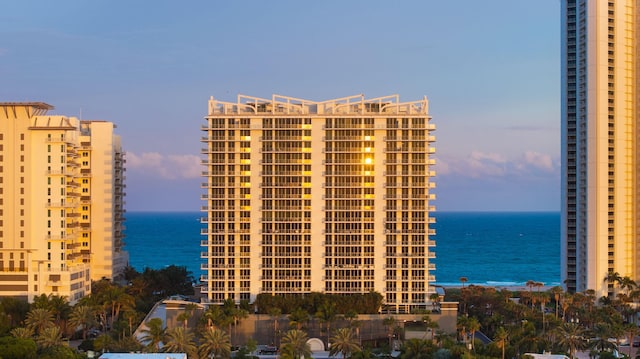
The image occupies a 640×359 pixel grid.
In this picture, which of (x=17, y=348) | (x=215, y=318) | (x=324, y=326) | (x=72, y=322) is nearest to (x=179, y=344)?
(x=215, y=318)

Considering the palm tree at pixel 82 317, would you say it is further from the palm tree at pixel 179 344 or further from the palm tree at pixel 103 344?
the palm tree at pixel 179 344

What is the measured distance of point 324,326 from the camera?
108562mm

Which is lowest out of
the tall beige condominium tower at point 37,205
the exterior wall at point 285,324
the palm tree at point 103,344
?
the exterior wall at point 285,324

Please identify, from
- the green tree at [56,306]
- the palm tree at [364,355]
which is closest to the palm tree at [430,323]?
the palm tree at [364,355]

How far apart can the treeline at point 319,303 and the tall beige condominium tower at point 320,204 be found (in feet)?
10.8

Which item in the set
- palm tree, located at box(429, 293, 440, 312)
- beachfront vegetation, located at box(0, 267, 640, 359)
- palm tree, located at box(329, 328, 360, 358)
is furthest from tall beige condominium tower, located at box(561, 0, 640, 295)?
palm tree, located at box(329, 328, 360, 358)

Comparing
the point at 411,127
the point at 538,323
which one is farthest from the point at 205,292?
the point at 538,323

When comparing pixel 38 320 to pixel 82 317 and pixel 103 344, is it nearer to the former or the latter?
pixel 82 317

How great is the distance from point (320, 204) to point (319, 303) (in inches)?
641

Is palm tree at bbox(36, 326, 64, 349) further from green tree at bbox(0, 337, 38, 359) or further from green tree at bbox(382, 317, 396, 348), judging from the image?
green tree at bbox(382, 317, 396, 348)

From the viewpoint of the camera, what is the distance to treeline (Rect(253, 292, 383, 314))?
369ft

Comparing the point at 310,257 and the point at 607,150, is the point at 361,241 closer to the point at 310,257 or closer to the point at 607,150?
the point at 310,257

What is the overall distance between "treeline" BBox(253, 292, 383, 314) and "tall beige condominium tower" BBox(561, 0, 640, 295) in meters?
50.4

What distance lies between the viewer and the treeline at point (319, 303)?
11250cm
